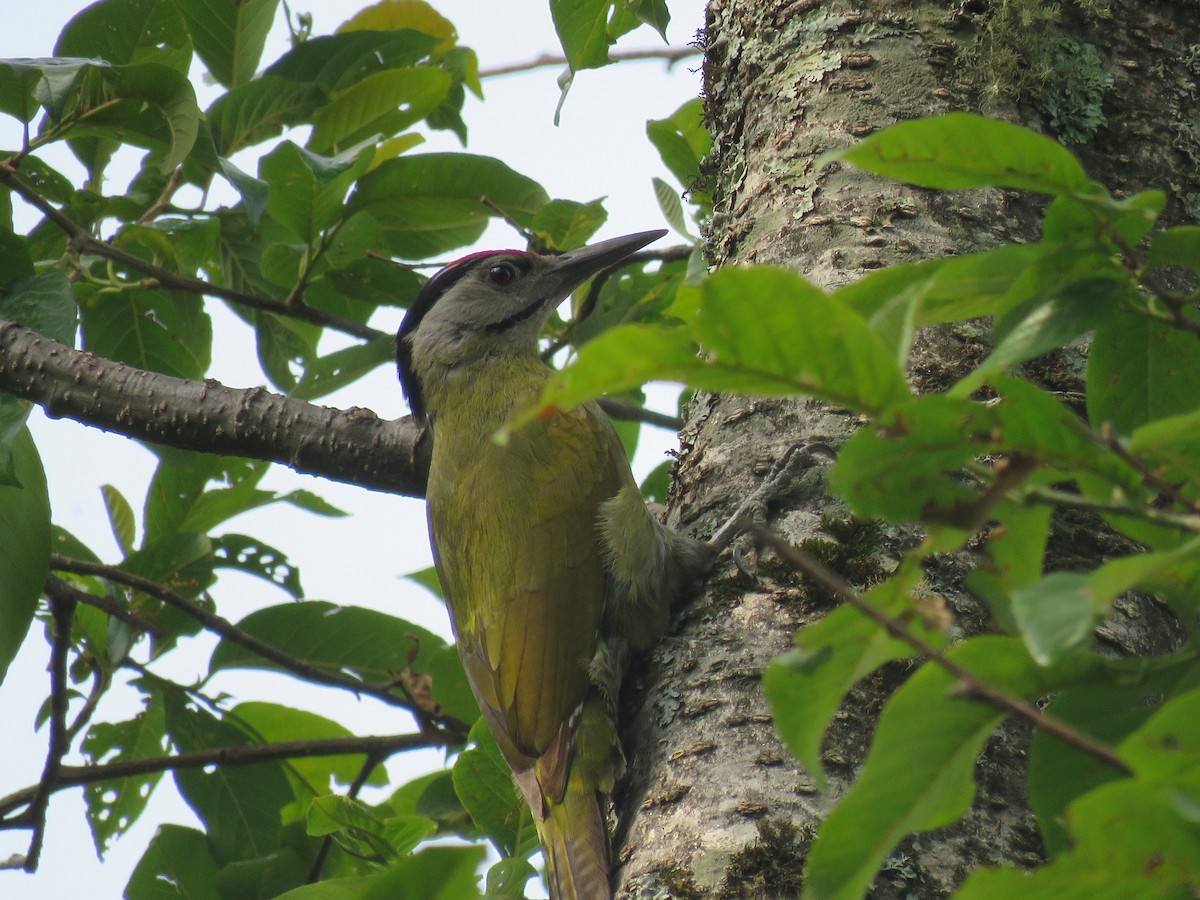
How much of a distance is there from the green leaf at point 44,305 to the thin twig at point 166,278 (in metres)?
0.26

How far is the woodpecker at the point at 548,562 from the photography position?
10.3ft

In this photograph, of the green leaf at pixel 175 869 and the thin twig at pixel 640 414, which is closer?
the green leaf at pixel 175 869

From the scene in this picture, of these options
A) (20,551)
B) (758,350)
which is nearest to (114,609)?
(20,551)

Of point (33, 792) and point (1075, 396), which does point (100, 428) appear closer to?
point (33, 792)

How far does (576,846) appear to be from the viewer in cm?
292

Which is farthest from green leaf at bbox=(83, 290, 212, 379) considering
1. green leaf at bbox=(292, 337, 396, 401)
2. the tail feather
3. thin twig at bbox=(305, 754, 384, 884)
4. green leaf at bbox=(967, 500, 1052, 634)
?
green leaf at bbox=(967, 500, 1052, 634)

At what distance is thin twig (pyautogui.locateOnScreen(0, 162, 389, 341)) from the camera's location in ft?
11.7

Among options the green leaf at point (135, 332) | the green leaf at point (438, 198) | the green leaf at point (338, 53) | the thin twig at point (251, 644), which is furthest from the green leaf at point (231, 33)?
the thin twig at point (251, 644)

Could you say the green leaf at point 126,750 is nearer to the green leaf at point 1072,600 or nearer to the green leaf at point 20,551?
the green leaf at point 20,551

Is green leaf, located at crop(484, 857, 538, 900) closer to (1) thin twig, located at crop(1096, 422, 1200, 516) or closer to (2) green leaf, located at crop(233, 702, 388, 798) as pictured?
(2) green leaf, located at crop(233, 702, 388, 798)

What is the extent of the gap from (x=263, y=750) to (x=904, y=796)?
3215 mm

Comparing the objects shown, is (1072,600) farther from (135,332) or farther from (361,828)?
(135,332)

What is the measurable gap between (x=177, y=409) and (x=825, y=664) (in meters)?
2.64

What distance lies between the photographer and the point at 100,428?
11.4 feet
